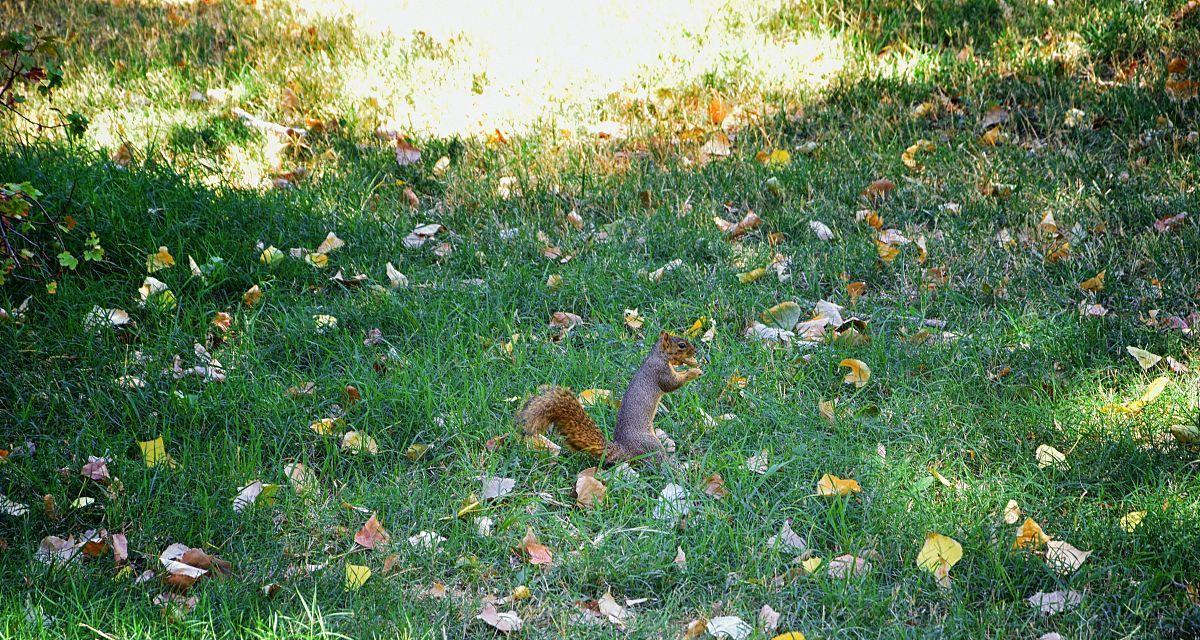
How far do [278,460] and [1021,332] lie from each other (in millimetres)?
2731

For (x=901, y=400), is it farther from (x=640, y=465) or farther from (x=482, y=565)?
(x=482, y=565)

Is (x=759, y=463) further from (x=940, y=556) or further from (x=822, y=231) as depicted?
(x=822, y=231)

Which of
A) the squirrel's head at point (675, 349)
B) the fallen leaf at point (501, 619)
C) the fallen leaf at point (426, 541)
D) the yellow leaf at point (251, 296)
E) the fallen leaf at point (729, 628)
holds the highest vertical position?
the squirrel's head at point (675, 349)

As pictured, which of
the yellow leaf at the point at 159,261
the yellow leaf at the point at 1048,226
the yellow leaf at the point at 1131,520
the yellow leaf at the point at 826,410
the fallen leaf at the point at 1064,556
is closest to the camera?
the fallen leaf at the point at 1064,556

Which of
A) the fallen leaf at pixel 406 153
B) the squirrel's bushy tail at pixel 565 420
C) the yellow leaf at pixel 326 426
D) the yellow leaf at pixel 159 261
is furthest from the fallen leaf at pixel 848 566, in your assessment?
the fallen leaf at pixel 406 153

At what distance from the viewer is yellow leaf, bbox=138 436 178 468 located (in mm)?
3014

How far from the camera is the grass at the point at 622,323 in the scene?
261 cm

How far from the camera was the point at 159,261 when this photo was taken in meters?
4.11

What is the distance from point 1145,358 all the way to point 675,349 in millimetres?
1749

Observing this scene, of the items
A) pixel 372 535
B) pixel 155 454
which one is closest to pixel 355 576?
pixel 372 535

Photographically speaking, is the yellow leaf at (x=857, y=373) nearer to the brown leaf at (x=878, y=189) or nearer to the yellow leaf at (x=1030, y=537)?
the yellow leaf at (x=1030, y=537)

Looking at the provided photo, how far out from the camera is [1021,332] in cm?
371

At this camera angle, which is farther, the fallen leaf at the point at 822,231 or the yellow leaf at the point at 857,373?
the fallen leaf at the point at 822,231

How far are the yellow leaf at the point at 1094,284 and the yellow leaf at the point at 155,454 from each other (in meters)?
3.48
